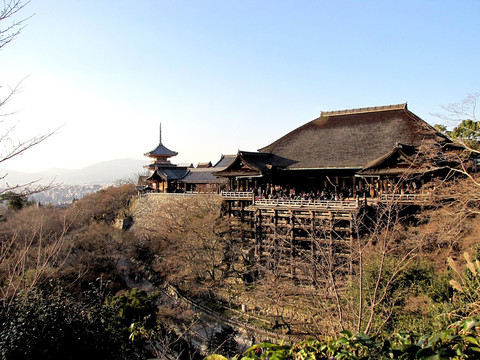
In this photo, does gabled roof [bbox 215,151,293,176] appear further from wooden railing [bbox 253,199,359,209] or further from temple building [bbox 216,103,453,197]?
wooden railing [bbox 253,199,359,209]

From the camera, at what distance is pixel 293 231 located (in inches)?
695

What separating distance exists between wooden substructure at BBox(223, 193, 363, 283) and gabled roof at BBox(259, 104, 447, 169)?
3.14 meters

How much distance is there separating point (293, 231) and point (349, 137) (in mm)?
7304

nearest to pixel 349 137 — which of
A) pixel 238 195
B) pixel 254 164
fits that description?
pixel 254 164

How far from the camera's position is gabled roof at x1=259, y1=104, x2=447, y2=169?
18.3 meters

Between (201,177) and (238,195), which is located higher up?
(201,177)

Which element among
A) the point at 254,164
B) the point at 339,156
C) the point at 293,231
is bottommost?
the point at 293,231

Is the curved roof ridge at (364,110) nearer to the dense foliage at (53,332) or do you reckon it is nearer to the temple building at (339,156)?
the temple building at (339,156)

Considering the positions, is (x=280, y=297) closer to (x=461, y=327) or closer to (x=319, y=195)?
(x=319, y=195)

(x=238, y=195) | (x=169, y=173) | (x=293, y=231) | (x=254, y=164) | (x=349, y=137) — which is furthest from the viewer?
(x=169, y=173)

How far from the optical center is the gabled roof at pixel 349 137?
18.3 metres

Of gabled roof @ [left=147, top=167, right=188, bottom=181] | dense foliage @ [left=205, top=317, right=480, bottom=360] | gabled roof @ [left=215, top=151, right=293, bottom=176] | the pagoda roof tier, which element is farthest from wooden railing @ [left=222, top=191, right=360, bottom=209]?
the pagoda roof tier

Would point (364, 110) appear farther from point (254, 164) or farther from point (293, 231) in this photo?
point (293, 231)

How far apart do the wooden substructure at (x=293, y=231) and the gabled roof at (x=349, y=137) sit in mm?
3145
